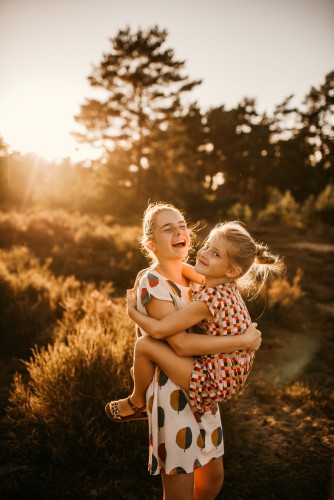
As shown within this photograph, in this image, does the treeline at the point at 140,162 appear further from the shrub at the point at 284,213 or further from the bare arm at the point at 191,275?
the bare arm at the point at 191,275

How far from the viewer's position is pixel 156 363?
6.54 ft

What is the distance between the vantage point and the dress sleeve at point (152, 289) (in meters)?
1.99

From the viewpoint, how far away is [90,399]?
10.8 feet

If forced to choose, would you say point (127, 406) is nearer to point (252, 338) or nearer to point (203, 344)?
point (203, 344)

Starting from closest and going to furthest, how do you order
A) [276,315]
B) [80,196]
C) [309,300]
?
1. [276,315]
2. [309,300]
3. [80,196]

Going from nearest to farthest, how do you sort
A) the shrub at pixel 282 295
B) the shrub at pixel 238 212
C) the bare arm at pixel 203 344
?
the bare arm at pixel 203 344, the shrub at pixel 282 295, the shrub at pixel 238 212

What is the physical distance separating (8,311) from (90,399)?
3.06 m

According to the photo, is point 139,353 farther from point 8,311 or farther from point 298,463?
point 8,311

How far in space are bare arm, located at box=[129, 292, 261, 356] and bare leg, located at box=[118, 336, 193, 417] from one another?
5cm

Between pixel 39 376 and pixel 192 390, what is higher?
pixel 192 390

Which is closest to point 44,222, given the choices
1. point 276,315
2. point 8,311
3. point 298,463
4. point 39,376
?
point 8,311

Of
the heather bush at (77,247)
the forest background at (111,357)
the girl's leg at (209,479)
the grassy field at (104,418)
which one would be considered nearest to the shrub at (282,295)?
the forest background at (111,357)

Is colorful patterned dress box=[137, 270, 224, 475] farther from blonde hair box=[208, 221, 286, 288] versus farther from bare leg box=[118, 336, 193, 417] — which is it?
blonde hair box=[208, 221, 286, 288]

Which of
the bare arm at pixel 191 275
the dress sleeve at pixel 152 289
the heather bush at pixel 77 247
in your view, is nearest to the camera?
the dress sleeve at pixel 152 289
